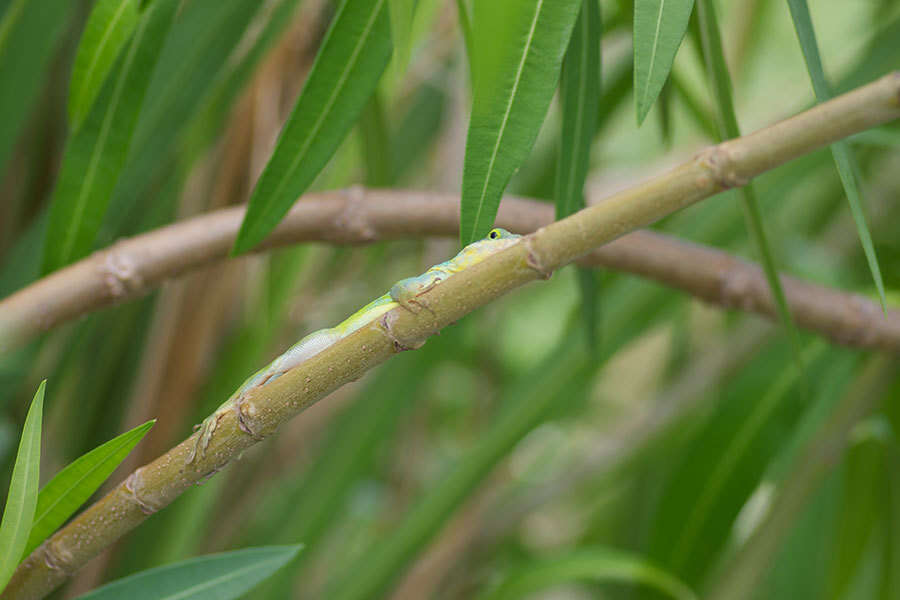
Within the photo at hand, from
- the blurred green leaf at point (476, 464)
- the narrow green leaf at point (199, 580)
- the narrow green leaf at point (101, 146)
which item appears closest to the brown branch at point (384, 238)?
the narrow green leaf at point (101, 146)

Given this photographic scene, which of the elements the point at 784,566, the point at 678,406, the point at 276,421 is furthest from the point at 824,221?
the point at 276,421

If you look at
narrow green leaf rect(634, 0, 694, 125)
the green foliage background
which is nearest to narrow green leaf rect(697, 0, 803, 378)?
the green foliage background

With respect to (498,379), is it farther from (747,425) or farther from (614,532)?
(747,425)

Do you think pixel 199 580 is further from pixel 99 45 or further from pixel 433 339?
pixel 433 339

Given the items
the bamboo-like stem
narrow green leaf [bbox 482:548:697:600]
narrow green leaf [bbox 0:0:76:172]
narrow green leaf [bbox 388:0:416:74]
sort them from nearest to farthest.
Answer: the bamboo-like stem
narrow green leaf [bbox 388:0:416:74]
narrow green leaf [bbox 0:0:76:172]
narrow green leaf [bbox 482:548:697:600]

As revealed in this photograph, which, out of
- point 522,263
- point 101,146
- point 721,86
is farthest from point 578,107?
point 101,146

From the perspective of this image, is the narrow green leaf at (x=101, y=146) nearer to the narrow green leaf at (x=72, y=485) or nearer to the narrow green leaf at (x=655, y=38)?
the narrow green leaf at (x=72, y=485)

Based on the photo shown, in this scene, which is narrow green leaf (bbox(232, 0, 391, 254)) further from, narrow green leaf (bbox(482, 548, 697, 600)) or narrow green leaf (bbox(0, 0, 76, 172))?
narrow green leaf (bbox(482, 548, 697, 600))
